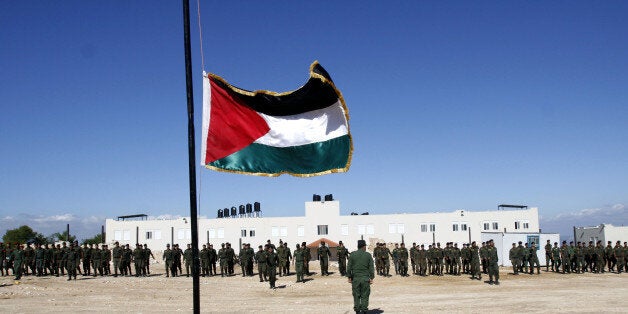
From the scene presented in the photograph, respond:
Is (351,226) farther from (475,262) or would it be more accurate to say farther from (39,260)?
→ (39,260)

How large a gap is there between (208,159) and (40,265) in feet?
80.4

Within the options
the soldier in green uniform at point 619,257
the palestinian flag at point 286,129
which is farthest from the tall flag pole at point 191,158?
the soldier in green uniform at point 619,257

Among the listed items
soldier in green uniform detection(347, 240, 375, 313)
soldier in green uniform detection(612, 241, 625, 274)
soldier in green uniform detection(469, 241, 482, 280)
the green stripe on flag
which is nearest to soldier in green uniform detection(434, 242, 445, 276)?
soldier in green uniform detection(469, 241, 482, 280)

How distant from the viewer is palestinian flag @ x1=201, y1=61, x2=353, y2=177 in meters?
8.66

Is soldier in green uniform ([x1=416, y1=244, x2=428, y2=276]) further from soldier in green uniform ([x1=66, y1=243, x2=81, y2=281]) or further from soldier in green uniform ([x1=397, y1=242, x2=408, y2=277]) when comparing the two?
soldier in green uniform ([x1=66, y1=243, x2=81, y2=281])

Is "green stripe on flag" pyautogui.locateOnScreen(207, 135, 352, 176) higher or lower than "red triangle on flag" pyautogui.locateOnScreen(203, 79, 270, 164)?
lower

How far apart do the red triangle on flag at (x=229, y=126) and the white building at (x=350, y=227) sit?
163 ft

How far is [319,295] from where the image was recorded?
19172 mm

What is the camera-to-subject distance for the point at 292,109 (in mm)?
9039

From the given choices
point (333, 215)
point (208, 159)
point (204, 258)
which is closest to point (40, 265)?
point (204, 258)

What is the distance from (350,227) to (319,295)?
39104 millimetres

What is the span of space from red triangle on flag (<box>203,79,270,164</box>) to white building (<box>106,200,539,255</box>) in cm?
4958

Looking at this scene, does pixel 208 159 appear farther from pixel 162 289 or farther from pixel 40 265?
pixel 40 265

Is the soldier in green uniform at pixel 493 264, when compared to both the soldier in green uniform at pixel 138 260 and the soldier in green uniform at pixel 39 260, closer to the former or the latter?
the soldier in green uniform at pixel 138 260
